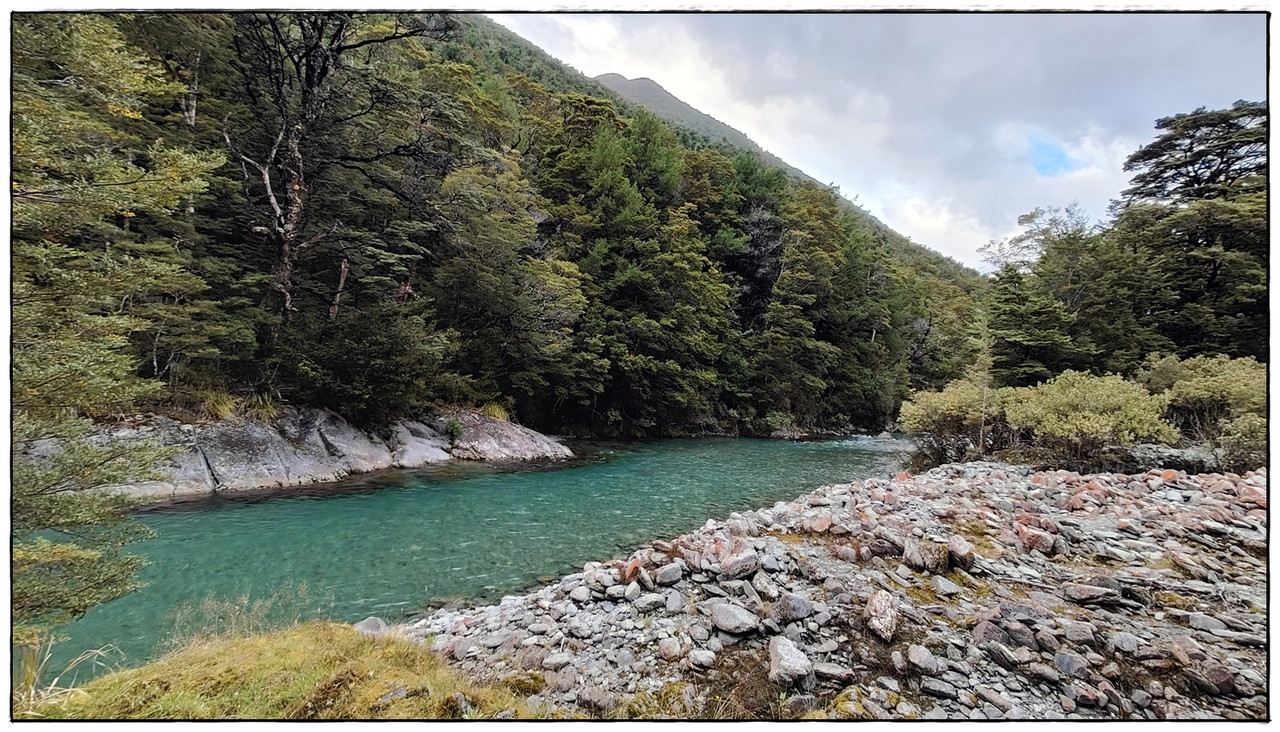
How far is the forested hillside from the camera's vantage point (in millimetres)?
2436

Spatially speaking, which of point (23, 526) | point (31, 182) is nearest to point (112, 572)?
point (23, 526)

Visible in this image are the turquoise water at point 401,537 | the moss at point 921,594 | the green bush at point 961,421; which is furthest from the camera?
the green bush at point 961,421

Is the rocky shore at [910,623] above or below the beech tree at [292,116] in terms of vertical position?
below

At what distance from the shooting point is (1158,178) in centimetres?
590

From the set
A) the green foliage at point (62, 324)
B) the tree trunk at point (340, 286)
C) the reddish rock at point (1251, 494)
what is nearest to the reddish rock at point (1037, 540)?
the reddish rock at point (1251, 494)

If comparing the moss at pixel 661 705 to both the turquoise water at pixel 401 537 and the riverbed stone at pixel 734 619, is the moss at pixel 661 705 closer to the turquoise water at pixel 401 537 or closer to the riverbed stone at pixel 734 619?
the riverbed stone at pixel 734 619

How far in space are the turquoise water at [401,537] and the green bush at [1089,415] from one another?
3690 mm

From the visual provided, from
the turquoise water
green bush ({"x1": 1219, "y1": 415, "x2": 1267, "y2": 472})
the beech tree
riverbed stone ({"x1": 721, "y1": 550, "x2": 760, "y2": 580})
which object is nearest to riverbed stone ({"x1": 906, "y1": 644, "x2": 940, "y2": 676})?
riverbed stone ({"x1": 721, "y1": 550, "x2": 760, "y2": 580})

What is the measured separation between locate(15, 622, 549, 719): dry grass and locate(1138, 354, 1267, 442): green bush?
7.09 m

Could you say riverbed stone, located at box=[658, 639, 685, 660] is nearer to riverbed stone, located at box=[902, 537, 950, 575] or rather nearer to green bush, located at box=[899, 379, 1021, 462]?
riverbed stone, located at box=[902, 537, 950, 575]

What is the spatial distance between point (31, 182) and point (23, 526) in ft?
4.94

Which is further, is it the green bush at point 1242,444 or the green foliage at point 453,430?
the green foliage at point 453,430

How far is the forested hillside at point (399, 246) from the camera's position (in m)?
2.44

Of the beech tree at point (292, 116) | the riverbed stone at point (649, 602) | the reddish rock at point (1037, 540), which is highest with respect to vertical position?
the beech tree at point (292, 116)
